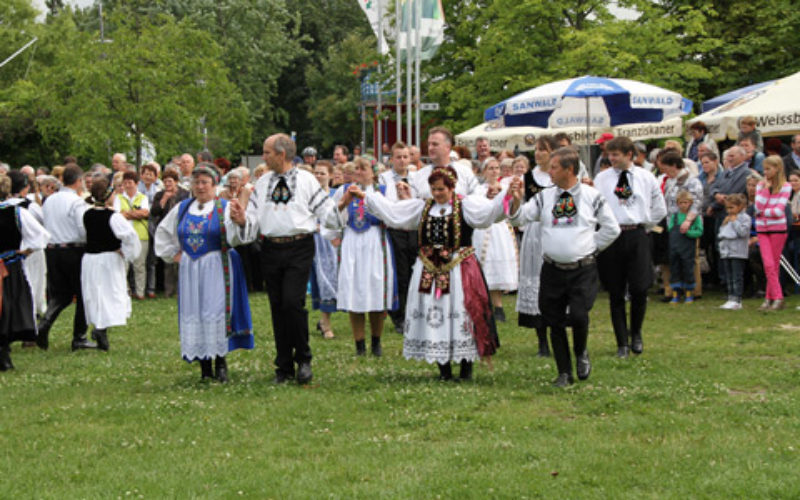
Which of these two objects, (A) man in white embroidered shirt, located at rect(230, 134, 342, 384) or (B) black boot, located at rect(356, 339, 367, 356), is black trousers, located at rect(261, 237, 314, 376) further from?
(B) black boot, located at rect(356, 339, 367, 356)

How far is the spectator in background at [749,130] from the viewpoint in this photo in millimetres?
15445

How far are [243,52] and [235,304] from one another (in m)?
46.7

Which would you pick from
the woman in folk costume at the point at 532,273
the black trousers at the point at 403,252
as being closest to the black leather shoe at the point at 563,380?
the woman in folk costume at the point at 532,273

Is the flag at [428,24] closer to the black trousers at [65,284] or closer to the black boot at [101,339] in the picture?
the black trousers at [65,284]

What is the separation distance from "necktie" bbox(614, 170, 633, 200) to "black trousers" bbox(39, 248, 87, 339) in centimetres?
627

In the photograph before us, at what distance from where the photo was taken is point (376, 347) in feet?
35.8

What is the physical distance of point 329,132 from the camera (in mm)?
64188

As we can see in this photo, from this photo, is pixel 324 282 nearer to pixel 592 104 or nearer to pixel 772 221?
pixel 772 221

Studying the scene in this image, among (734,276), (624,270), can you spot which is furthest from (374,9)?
(624,270)

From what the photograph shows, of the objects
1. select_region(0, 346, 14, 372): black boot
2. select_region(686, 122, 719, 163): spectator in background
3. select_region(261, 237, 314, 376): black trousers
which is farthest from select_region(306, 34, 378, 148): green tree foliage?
select_region(261, 237, 314, 376): black trousers

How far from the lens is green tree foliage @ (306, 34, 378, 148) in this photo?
62.0 metres

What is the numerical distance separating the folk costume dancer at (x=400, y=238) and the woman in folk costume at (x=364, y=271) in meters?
0.32

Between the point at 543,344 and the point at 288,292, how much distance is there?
9.58 feet

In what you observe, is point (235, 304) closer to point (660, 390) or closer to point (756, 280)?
point (660, 390)
